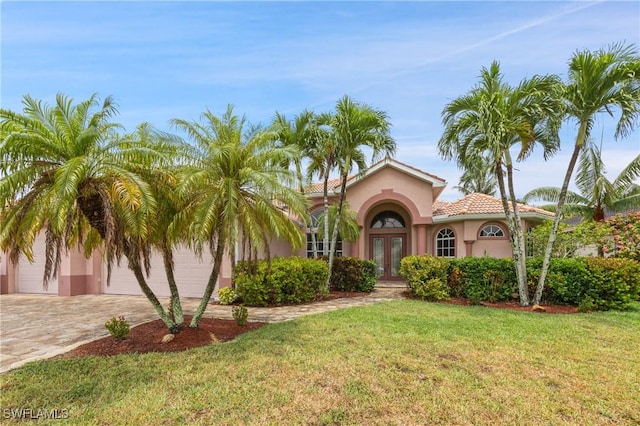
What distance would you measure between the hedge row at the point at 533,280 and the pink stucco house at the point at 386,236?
4605 millimetres

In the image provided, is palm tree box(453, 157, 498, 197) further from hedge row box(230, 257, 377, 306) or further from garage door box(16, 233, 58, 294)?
garage door box(16, 233, 58, 294)

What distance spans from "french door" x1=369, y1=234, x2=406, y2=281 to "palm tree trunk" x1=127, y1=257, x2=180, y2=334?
1403 cm

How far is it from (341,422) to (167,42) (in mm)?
10584

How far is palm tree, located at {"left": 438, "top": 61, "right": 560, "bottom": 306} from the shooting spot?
11.2m

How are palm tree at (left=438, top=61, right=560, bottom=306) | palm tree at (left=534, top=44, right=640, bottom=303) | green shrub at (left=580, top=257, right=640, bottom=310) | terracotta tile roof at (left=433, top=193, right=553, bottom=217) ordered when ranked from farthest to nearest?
terracotta tile roof at (left=433, top=193, right=553, bottom=217) → green shrub at (left=580, top=257, right=640, bottom=310) → palm tree at (left=438, top=61, right=560, bottom=306) → palm tree at (left=534, top=44, right=640, bottom=303)

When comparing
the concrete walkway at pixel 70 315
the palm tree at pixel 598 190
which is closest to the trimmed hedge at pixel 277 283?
the concrete walkway at pixel 70 315

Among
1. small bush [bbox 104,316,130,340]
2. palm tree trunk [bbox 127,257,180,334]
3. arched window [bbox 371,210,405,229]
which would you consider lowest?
small bush [bbox 104,316,130,340]

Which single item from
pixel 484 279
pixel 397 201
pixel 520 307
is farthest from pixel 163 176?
pixel 397 201

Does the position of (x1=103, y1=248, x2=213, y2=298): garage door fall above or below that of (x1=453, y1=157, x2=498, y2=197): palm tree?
below

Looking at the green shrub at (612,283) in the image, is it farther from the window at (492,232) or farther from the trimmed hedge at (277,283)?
the trimmed hedge at (277,283)

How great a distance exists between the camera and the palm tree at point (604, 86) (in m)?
10.4

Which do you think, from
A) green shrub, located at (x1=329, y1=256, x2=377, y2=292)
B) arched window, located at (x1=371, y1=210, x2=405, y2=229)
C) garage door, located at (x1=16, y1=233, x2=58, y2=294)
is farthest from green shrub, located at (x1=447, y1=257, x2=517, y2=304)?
garage door, located at (x1=16, y1=233, x2=58, y2=294)

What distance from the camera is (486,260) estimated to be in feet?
43.7

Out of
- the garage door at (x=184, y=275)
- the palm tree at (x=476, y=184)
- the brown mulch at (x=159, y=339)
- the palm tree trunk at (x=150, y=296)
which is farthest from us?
the palm tree at (x=476, y=184)
